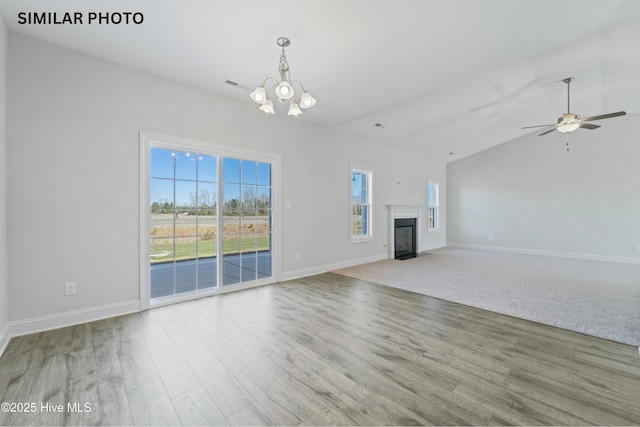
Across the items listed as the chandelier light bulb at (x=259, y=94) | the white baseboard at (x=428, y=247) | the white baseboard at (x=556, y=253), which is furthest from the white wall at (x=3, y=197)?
the white baseboard at (x=556, y=253)

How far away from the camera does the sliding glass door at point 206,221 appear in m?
3.45

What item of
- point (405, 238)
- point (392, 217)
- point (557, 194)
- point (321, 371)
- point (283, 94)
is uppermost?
point (283, 94)

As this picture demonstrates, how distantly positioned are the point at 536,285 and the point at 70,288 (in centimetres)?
639

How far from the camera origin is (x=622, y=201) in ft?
20.4

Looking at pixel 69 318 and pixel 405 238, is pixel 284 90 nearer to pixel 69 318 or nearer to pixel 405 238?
pixel 69 318

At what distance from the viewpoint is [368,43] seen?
8.85ft

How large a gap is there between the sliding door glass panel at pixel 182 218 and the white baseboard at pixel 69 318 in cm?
45

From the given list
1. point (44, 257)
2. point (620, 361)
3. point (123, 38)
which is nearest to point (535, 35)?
point (620, 361)

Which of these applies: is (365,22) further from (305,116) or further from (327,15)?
(305,116)

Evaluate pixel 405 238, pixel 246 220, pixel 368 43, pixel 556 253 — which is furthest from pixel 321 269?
pixel 556 253

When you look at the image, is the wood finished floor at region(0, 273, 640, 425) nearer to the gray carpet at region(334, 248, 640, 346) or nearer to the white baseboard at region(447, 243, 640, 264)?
the gray carpet at region(334, 248, 640, 346)

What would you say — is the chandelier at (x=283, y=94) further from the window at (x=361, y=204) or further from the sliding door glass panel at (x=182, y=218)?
the window at (x=361, y=204)

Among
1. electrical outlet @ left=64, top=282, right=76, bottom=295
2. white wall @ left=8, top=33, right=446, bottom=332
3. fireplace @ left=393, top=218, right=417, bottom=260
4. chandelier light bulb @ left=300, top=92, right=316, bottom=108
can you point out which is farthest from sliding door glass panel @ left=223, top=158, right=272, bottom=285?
fireplace @ left=393, top=218, right=417, bottom=260

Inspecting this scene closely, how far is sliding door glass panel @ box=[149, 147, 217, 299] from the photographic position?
3.42 m
